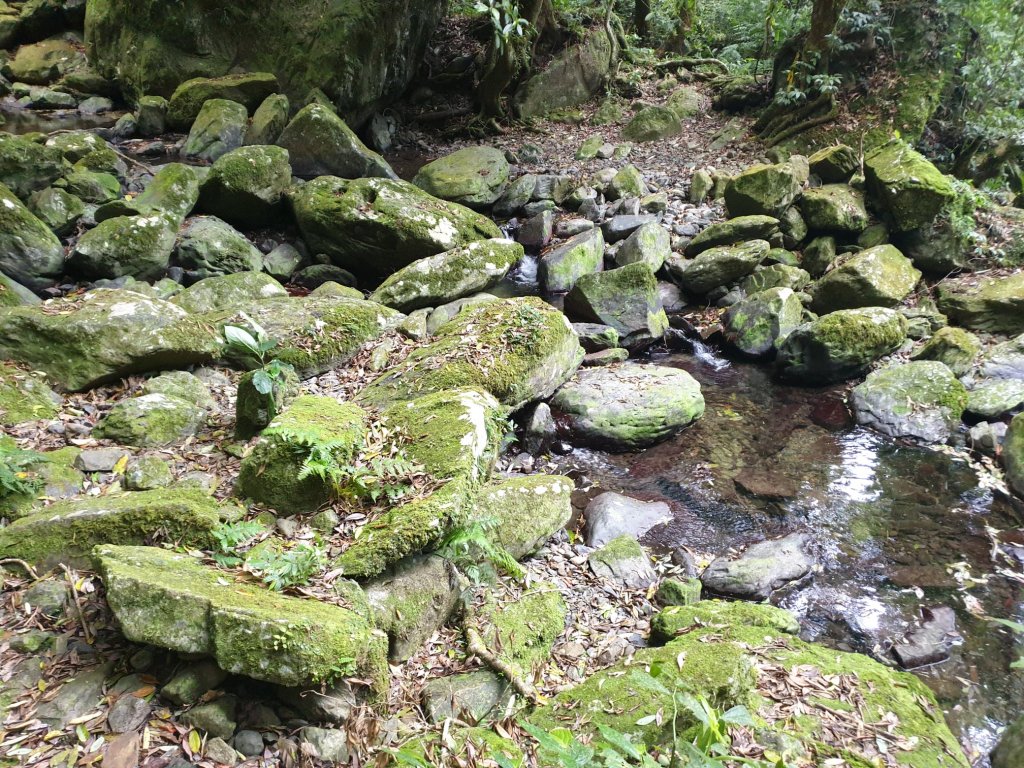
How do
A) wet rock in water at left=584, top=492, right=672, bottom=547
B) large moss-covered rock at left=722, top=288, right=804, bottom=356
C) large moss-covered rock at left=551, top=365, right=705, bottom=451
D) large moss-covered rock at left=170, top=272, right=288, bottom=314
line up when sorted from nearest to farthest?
wet rock in water at left=584, top=492, right=672, bottom=547
large moss-covered rock at left=170, top=272, right=288, bottom=314
large moss-covered rock at left=551, top=365, right=705, bottom=451
large moss-covered rock at left=722, top=288, right=804, bottom=356

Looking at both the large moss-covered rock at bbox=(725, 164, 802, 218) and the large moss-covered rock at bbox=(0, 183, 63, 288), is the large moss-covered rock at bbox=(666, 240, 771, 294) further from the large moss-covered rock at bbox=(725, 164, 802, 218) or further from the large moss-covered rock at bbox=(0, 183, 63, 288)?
the large moss-covered rock at bbox=(0, 183, 63, 288)

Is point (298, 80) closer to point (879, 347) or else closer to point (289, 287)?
point (289, 287)

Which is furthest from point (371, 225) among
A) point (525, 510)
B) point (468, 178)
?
point (525, 510)

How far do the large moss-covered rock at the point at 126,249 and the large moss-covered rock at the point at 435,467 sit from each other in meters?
4.63

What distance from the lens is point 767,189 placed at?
1045cm

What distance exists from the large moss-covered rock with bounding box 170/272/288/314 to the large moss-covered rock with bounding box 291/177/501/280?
1.68 metres

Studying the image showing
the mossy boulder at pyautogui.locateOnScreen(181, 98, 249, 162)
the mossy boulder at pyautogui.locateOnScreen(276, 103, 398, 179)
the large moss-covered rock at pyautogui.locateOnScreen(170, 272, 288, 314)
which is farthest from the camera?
the mossy boulder at pyautogui.locateOnScreen(181, 98, 249, 162)

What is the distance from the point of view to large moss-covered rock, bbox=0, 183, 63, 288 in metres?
6.58

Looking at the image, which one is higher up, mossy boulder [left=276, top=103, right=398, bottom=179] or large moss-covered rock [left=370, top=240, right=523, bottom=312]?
mossy boulder [left=276, top=103, right=398, bottom=179]

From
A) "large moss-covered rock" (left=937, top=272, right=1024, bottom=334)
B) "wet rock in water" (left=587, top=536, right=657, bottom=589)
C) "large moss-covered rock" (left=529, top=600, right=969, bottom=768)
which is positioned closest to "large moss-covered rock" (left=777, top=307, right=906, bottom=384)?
"large moss-covered rock" (left=937, top=272, right=1024, bottom=334)

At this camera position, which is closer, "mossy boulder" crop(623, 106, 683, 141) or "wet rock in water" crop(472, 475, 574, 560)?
"wet rock in water" crop(472, 475, 574, 560)

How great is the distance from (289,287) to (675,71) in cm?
1475

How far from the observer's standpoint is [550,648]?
4031 mm

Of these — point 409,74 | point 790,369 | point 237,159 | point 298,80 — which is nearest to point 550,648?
point 790,369
